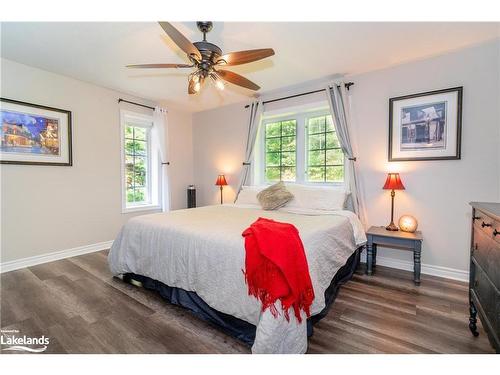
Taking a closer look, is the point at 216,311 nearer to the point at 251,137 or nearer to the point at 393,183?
the point at 393,183

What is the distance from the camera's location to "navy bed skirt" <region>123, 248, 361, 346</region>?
1.76 metres

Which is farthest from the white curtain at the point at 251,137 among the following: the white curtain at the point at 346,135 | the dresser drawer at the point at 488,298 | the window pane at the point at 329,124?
the dresser drawer at the point at 488,298

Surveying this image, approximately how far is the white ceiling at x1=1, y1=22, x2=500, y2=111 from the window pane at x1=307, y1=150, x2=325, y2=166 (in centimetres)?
110

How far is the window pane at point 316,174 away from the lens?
3.81m

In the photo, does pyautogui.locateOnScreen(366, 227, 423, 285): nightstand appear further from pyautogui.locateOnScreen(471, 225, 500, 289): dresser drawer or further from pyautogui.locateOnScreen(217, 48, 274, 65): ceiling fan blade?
pyautogui.locateOnScreen(217, 48, 274, 65): ceiling fan blade

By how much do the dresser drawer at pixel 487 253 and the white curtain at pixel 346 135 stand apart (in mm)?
1519

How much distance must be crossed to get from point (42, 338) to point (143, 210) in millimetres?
2864

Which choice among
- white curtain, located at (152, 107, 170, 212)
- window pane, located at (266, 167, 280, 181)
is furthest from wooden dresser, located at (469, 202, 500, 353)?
white curtain, located at (152, 107, 170, 212)

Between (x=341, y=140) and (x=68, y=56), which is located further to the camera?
(x=341, y=140)

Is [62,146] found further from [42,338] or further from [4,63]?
[42,338]

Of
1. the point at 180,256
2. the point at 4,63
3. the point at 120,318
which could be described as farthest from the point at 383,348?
the point at 4,63

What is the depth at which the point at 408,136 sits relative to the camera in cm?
302

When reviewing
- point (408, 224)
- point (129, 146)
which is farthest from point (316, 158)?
point (129, 146)

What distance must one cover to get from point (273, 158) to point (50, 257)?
3.61 meters
